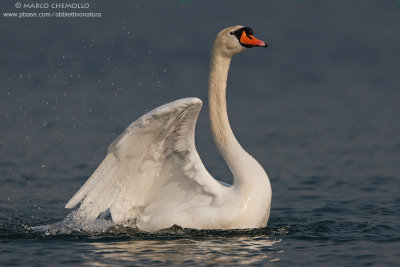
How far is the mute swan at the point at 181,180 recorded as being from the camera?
10312 millimetres

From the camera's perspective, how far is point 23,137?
52.1 feet

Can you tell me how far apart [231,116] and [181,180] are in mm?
6337

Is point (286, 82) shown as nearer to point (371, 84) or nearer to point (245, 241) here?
point (371, 84)

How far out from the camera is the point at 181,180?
35.9 ft

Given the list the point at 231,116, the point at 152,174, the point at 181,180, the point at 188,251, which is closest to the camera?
the point at 188,251

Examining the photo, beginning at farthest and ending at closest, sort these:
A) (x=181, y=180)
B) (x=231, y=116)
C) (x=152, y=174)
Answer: (x=231, y=116) < (x=181, y=180) < (x=152, y=174)

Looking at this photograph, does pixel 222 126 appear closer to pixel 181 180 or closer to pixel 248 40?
pixel 181 180

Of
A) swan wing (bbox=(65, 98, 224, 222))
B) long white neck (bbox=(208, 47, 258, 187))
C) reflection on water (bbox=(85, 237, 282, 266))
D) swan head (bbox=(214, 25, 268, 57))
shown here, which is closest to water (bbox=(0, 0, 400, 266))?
reflection on water (bbox=(85, 237, 282, 266))

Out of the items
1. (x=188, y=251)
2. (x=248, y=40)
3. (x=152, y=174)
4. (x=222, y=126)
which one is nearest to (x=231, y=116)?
(x=222, y=126)

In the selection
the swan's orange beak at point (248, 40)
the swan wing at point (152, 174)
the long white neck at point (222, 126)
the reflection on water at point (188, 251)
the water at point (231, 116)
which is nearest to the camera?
the reflection on water at point (188, 251)

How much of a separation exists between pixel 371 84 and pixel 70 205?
10.4 m

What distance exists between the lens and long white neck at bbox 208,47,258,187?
1078 cm

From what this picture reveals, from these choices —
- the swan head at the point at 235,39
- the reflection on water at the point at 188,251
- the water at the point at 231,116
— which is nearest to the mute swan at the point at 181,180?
the swan head at the point at 235,39

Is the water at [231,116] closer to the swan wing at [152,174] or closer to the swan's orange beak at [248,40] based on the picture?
the swan wing at [152,174]
